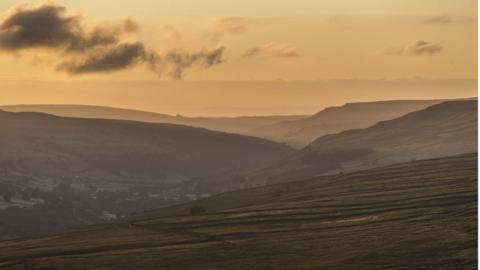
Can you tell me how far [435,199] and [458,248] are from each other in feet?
215

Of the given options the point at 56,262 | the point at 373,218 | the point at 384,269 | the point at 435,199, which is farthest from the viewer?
the point at 435,199

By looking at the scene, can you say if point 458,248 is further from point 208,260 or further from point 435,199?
point 435,199

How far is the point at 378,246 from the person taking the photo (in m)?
140

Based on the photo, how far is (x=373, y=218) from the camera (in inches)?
6919

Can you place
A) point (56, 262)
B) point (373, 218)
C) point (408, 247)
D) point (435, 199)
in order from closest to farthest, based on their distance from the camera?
point (408, 247), point (56, 262), point (373, 218), point (435, 199)

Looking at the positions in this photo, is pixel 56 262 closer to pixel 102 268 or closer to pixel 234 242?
pixel 102 268

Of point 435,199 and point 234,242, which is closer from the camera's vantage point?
point 234,242

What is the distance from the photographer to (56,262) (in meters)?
151

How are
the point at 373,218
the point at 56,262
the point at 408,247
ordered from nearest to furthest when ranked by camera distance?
the point at 408,247 < the point at 56,262 < the point at 373,218

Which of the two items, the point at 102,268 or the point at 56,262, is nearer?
the point at 102,268

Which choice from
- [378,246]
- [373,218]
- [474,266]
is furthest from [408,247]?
[373,218]

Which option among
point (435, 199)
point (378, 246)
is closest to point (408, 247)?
point (378, 246)

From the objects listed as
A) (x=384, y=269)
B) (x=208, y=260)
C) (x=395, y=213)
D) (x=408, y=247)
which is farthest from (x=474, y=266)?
(x=395, y=213)

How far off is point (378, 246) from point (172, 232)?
58.0 meters
